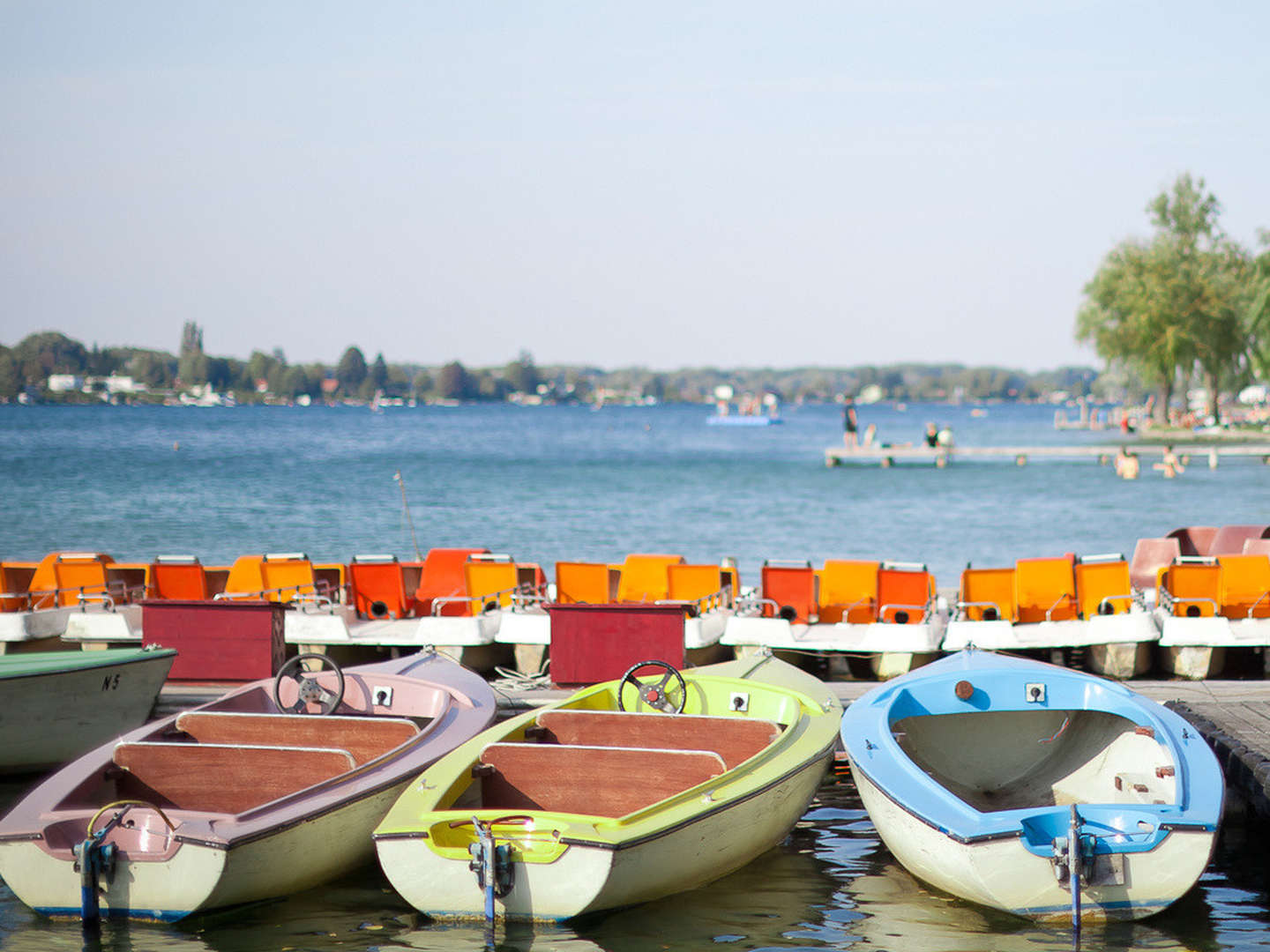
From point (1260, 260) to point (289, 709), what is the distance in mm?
58811

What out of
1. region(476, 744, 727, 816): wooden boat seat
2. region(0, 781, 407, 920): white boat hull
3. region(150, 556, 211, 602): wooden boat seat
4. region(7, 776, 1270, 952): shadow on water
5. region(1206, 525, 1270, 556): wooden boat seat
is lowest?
region(7, 776, 1270, 952): shadow on water

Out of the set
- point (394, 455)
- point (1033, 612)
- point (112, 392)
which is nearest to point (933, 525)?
point (1033, 612)

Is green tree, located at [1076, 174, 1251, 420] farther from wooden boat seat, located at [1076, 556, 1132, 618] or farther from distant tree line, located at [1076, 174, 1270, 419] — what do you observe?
wooden boat seat, located at [1076, 556, 1132, 618]

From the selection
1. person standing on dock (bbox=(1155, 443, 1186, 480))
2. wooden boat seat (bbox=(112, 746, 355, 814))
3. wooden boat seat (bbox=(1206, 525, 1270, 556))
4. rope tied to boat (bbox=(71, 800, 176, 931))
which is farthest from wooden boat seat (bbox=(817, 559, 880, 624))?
person standing on dock (bbox=(1155, 443, 1186, 480))

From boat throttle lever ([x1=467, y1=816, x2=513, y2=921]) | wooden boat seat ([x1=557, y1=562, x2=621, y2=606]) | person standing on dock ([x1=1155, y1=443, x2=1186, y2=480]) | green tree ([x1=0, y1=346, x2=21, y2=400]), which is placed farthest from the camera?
green tree ([x1=0, y1=346, x2=21, y2=400])

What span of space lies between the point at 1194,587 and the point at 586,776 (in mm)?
8428

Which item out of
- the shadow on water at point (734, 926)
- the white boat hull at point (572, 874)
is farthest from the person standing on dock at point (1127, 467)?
the white boat hull at point (572, 874)

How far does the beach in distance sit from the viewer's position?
38188 millimetres

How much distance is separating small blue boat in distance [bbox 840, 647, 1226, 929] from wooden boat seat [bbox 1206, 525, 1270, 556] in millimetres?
8073

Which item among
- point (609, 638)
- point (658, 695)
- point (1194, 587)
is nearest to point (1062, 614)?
point (1194, 587)

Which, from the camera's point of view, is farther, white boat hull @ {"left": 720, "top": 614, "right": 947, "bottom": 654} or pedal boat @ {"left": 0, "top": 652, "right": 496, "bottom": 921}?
white boat hull @ {"left": 720, "top": 614, "right": 947, "bottom": 654}

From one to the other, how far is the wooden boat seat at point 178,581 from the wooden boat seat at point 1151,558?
1115 centimetres

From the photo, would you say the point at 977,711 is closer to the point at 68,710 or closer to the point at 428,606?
the point at 68,710

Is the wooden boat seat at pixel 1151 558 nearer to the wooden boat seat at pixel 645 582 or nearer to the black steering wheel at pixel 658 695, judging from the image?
the wooden boat seat at pixel 645 582
